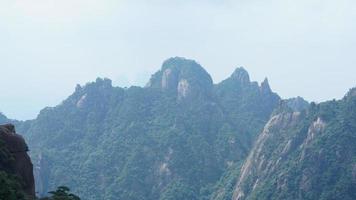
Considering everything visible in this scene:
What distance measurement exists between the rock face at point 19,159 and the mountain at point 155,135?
78.6 metres

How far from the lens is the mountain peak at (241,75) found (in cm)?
18430

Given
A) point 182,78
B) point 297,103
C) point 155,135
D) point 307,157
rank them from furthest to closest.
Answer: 1. point 297,103
2. point 182,78
3. point 155,135
4. point 307,157

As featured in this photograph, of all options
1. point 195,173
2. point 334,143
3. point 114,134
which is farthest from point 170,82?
point 334,143

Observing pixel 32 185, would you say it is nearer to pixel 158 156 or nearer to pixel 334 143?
pixel 334 143

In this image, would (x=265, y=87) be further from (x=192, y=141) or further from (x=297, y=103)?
(x=192, y=141)

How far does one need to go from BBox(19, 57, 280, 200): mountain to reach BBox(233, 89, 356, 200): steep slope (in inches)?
420

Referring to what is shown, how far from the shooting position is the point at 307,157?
11388 centimetres

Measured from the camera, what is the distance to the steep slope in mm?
108312

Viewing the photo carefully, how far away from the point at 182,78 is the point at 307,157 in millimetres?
63103

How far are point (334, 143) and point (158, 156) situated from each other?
48.5m

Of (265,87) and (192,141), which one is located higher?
(265,87)

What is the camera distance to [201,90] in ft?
547

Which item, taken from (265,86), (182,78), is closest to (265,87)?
(265,86)

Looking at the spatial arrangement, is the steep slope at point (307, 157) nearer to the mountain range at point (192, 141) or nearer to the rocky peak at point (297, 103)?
the mountain range at point (192, 141)
